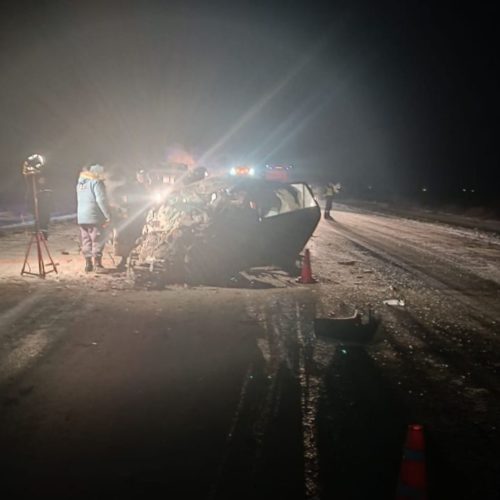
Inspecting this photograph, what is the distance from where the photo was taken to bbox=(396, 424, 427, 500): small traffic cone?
248 centimetres

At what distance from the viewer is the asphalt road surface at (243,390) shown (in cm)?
300

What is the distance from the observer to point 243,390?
13.6 feet

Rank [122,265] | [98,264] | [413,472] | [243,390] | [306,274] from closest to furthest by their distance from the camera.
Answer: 1. [413,472]
2. [243,390]
3. [306,274]
4. [98,264]
5. [122,265]

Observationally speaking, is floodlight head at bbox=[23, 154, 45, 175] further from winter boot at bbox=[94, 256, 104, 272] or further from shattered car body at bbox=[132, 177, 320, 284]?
shattered car body at bbox=[132, 177, 320, 284]

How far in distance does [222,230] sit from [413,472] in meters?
6.49

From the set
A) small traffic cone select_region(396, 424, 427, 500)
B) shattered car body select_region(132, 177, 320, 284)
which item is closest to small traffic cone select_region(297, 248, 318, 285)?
shattered car body select_region(132, 177, 320, 284)

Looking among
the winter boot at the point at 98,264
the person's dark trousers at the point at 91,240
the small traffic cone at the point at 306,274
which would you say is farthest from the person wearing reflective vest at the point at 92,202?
the small traffic cone at the point at 306,274

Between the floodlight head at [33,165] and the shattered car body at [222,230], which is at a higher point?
the floodlight head at [33,165]

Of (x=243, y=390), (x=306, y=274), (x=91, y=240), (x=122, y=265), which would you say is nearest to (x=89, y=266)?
(x=91, y=240)

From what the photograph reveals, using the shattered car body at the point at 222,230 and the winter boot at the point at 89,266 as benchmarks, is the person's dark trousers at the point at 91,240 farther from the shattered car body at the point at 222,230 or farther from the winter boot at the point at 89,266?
the shattered car body at the point at 222,230

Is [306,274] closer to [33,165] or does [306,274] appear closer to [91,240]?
[91,240]

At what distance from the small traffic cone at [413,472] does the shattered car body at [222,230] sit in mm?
5789

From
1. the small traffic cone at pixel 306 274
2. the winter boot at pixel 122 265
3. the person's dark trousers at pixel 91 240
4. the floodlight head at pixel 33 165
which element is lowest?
the winter boot at pixel 122 265

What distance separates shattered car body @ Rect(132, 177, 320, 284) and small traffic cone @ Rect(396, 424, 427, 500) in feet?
19.0
